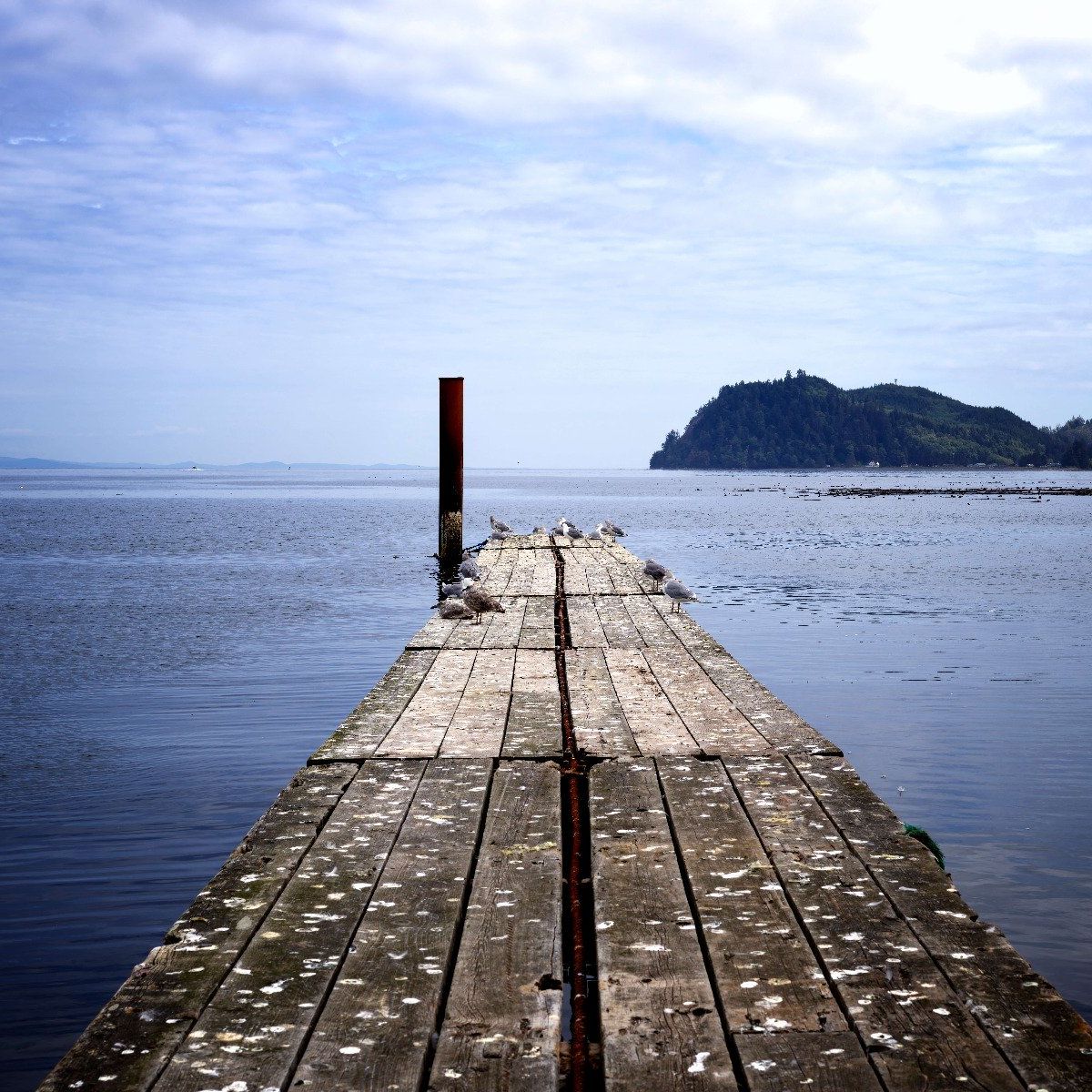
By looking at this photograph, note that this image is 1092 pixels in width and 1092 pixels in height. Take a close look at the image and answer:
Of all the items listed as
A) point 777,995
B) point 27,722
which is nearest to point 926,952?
point 777,995

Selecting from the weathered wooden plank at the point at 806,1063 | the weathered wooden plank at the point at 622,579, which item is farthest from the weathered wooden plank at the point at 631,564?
the weathered wooden plank at the point at 806,1063

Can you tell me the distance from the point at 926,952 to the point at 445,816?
2.06 meters

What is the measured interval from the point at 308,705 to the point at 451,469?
1108 centimetres

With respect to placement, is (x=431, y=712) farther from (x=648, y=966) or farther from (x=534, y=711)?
(x=648, y=966)

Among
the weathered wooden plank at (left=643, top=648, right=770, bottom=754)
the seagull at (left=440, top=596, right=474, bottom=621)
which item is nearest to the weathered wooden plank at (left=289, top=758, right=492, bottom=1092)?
the weathered wooden plank at (left=643, top=648, right=770, bottom=754)

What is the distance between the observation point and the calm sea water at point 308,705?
5289 millimetres

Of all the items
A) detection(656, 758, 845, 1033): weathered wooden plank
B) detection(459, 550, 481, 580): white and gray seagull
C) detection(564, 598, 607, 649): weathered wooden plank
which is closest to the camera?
detection(656, 758, 845, 1033): weathered wooden plank

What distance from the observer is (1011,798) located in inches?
284

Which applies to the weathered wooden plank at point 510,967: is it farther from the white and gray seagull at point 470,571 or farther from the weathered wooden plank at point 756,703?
the white and gray seagull at point 470,571

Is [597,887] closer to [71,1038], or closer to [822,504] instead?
[71,1038]

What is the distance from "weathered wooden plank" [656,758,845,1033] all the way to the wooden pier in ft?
0.03

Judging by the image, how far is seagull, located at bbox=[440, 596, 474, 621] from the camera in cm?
1113

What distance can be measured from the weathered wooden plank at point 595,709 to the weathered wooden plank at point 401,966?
3.88 ft

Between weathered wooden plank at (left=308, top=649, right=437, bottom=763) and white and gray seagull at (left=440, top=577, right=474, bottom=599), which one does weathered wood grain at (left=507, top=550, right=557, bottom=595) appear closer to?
white and gray seagull at (left=440, top=577, right=474, bottom=599)
